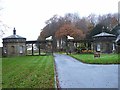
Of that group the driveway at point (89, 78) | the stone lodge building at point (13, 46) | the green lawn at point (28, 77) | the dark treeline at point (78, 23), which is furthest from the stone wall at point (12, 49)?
the driveway at point (89, 78)

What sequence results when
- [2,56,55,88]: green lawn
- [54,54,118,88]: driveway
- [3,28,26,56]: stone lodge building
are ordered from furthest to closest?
[3,28,26,56]: stone lodge building → [54,54,118,88]: driveway → [2,56,55,88]: green lawn

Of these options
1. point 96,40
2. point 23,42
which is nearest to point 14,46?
point 23,42

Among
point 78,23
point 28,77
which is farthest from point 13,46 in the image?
point 28,77

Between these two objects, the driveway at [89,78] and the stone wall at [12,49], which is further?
the stone wall at [12,49]

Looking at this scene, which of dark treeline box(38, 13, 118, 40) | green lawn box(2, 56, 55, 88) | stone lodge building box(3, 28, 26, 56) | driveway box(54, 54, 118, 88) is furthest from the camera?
dark treeline box(38, 13, 118, 40)

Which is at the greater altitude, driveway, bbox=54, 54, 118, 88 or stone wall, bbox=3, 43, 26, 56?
Result: stone wall, bbox=3, 43, 26, 56

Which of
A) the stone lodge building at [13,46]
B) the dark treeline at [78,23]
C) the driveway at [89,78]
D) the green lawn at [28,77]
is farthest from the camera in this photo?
the dark treeline at [78,23]

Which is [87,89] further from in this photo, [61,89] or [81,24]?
[81,24]

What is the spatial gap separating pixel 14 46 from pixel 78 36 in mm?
24218

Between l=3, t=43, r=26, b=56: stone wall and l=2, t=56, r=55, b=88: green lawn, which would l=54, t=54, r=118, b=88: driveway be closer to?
l=2, t=56, r=55, b=88: green lawn

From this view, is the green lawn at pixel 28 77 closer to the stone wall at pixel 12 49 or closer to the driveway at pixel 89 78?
the driveway at pixel 89 78

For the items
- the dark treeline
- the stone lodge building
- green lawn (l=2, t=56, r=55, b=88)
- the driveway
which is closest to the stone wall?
the stone lodge building

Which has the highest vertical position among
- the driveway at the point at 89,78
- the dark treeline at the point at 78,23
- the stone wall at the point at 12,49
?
the dark treeline at the point at 78,23

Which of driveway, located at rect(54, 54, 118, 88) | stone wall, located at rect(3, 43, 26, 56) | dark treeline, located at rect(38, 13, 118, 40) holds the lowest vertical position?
driveway, located at rect(54, 54, 118, 88)
